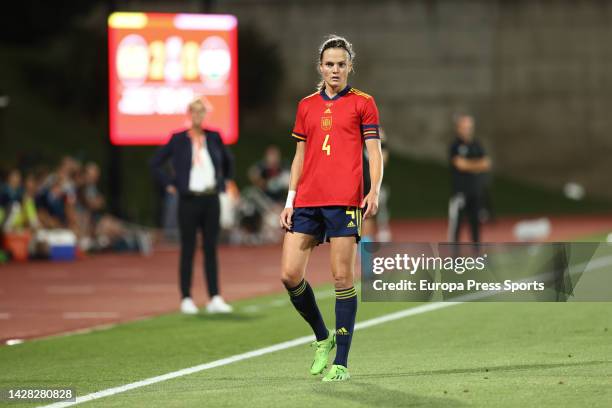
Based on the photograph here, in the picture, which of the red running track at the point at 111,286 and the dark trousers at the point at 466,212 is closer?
the red running track at the point at 111,286

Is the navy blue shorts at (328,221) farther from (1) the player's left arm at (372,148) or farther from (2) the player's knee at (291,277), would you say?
(2) the player's knee at (291,277)

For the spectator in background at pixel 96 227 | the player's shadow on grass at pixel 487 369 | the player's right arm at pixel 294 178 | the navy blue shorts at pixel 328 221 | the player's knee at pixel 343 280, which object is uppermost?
the player's right arm at pixel 294 178

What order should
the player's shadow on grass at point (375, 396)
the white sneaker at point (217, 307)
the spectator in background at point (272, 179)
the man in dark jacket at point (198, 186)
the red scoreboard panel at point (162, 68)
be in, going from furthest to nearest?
the spectator in background at point (272, 179) < the red scoreboard panel at point (162, 68) < the man in dark jacket at point (198, 186) < the white sneaker at point (217, 307) < the player's shadow on grass at point (375, 396)

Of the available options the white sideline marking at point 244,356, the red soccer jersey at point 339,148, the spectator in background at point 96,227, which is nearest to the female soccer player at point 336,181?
the red soccer jersey at point 339,148

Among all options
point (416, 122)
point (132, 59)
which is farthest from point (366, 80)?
point (132, 59)

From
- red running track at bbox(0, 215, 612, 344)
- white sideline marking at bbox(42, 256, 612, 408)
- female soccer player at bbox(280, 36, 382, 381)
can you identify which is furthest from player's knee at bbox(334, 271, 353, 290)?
red running track at bbox(0, 215, 612, 344)

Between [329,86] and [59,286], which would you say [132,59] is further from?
[329,86]

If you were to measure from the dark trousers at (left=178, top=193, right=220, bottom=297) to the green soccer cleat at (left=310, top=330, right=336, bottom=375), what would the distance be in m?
5.84

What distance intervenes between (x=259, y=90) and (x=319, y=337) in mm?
41172

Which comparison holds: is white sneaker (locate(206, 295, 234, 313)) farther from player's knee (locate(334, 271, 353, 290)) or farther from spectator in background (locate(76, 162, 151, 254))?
spectator in background (locate(76, 162, 151, 254))

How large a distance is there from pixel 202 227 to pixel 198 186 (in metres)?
0.46

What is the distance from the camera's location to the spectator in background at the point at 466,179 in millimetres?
21172

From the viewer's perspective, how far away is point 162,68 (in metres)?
26.0

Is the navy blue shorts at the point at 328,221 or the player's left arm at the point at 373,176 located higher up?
the player's left arm at the point at 373,176
